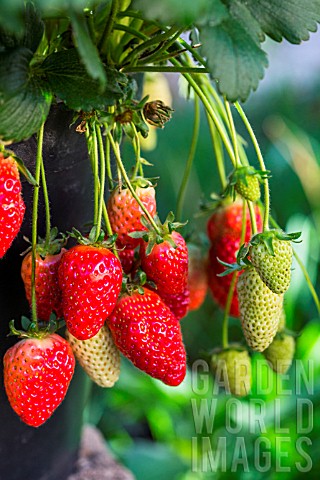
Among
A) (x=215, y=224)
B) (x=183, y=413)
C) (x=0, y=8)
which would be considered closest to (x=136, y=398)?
(x=183, y=413)

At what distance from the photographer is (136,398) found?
5.16ft

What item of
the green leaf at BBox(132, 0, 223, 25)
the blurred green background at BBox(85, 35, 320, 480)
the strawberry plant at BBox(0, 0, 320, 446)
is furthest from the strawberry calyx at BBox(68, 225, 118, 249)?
the blurred green background at BBox(85, 35, 320, 480)

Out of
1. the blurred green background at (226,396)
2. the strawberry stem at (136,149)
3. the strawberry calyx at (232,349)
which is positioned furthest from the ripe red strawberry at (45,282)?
the blurred green background at (226,396)

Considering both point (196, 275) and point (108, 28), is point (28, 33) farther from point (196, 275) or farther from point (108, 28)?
point (196, 275)

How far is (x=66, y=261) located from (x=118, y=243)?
0.25ft

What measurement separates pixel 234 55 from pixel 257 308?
9.2 inches

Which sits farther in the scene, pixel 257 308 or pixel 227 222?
pixel 227 222

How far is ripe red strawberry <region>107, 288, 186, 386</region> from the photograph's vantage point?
62cm

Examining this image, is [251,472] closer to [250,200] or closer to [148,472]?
[148,472]

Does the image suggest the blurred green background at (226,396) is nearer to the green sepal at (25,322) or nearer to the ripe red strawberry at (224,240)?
the ripe red strawberry at (224,240)

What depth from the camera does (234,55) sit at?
0.48 metres

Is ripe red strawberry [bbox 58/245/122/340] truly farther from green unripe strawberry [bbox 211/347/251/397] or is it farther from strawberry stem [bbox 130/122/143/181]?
green unripe strawberry [bbox 211/347/251/397]

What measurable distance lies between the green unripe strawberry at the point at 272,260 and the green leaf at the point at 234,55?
6.2 inches

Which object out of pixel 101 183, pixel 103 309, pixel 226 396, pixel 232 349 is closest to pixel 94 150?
pixel 101 183
